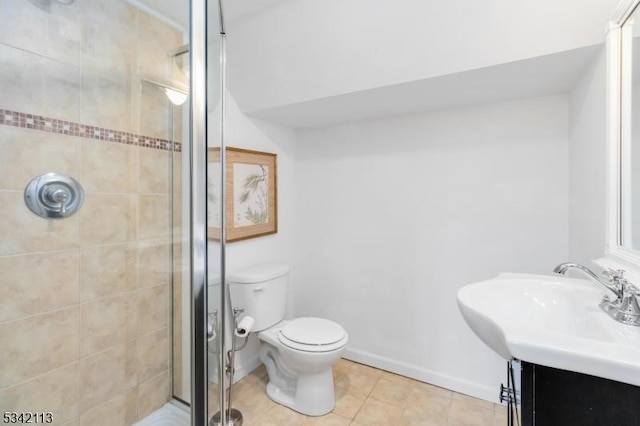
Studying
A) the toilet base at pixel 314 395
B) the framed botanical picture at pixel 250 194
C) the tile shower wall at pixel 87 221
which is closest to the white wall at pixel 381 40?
the framed botanical picture at pixel 250 194

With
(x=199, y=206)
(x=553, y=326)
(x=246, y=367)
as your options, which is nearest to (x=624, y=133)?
(x=553, y=326)

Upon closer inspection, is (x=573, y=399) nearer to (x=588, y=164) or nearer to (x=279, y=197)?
(x=588, y=164)

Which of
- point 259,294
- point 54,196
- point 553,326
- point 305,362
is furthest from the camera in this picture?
point 259,294

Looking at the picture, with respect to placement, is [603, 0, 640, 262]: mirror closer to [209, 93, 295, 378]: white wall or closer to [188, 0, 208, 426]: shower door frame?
[188, 0, 208, 426]: shower door frame

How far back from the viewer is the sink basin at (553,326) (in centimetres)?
58

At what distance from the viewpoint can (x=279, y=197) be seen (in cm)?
230

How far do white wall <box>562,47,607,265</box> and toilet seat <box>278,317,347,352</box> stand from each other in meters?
1.22

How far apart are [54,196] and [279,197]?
1325mm

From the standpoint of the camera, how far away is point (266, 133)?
2184 mm

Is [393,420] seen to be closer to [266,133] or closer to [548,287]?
[548,287]

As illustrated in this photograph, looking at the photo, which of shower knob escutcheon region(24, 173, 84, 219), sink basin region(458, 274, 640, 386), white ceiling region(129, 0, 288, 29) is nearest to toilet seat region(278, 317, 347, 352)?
sink basin region(458, 274, 640, 386)

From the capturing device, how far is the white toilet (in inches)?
63.5

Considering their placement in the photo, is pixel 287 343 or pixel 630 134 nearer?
pixel 630 134

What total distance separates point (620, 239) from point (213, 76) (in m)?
1.57
